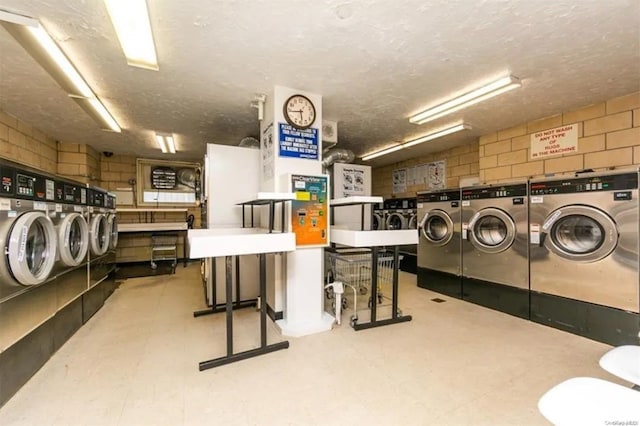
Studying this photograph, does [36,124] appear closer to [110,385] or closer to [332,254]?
[110,385]

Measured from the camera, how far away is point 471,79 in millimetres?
2709

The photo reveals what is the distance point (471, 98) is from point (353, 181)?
2.26 metres

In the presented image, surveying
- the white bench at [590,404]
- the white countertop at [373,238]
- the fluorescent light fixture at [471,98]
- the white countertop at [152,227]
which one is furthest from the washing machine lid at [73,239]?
the fluorescent light fixture at [471,98]

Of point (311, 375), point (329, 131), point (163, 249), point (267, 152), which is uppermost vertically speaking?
point (329, 131)

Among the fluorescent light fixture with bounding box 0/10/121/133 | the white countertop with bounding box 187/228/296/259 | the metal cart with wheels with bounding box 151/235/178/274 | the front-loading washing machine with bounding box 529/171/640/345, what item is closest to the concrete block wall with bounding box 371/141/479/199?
the front-loading washing machine with bounding box 529/171/640/345

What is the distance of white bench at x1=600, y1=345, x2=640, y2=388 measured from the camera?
3.33 ft

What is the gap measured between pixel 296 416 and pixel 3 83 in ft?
13.9

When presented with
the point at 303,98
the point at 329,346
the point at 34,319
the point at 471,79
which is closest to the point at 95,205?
the point at 34,319

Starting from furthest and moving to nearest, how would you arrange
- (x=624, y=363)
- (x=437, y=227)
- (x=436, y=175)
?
(x=436, y=175), (x=437, y=227), (x=624, y=363)

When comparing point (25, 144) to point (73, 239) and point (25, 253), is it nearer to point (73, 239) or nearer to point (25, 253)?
point (73, 239)

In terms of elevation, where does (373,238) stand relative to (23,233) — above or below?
below

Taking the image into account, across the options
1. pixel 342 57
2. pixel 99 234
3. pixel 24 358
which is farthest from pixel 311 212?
pixel 99 234

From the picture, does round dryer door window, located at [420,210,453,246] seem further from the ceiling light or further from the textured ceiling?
the ceiling light

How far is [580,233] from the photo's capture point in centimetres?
287
